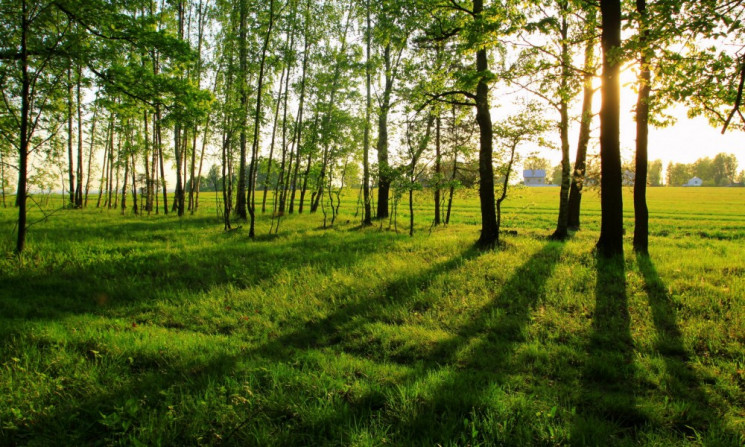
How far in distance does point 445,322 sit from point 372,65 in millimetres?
15539

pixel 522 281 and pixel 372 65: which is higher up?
pixel 372 65

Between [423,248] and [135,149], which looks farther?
[135,149]

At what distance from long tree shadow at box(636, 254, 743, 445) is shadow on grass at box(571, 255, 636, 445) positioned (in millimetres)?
312

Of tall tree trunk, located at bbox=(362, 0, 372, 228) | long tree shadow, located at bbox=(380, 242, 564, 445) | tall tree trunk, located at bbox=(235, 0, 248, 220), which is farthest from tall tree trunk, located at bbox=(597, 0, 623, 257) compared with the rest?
tall tree trunk, located at bbox=(235, 0, 248, 220)

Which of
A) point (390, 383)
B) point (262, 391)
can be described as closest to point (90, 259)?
point (262, 391)

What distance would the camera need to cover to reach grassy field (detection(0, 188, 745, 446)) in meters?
2.74

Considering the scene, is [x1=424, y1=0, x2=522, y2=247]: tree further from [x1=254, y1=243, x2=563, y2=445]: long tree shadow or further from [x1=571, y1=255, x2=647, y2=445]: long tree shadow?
[x1=571, y1=255, x2=647, y2=445]: long tree shadow

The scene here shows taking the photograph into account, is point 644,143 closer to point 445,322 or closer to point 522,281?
point 522,281

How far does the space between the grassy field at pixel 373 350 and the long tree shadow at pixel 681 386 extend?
21 millimetres

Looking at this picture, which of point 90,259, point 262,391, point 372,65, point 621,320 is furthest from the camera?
point 372,65

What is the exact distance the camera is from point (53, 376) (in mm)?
3471

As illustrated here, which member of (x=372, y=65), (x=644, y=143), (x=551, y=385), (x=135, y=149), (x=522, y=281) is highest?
(x=372, y=65)

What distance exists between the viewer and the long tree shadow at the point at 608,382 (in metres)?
2.70

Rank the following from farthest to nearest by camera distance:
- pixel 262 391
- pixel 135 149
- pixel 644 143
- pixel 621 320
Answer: pixel 135 149
pixel 644 143
pixel 621 320
pixel 262 391
